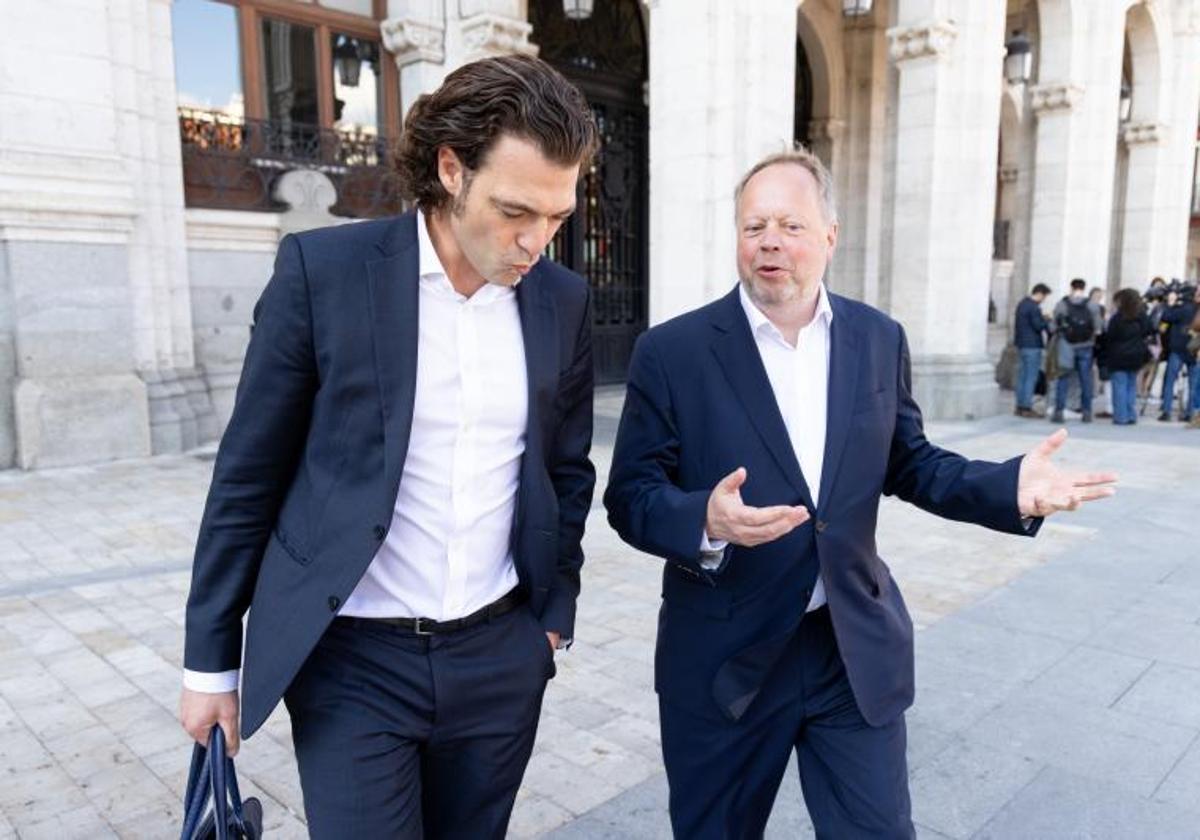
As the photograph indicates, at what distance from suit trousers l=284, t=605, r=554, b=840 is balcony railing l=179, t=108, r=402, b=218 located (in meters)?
8.26

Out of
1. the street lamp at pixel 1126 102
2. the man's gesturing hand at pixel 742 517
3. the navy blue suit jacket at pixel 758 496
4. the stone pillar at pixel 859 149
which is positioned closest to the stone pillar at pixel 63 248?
the navy blue suit jacket at pixel 758 496

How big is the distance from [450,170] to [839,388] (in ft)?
3.39

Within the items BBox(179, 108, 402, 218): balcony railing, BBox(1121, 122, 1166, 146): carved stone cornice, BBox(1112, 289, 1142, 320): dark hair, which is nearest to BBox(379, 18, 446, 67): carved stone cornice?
BBox(179, 108, 402, 218): balcony railing

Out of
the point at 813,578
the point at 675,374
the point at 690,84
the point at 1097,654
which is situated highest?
the point at 690,84

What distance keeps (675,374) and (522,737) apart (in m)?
0.89

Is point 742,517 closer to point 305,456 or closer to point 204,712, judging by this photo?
point 305,456

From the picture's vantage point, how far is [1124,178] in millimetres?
20531

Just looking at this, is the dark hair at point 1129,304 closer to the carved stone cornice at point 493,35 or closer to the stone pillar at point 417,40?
the carved stone cornice at point 493,35

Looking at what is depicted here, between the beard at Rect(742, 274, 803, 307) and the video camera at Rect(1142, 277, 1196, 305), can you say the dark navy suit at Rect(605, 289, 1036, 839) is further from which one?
the video camera at Rect(1142, 277, 1196, 305)

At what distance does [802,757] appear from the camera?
6.96 ft

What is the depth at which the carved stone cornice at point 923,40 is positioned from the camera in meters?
11.2

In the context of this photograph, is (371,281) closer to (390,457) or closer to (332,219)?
(390,457)

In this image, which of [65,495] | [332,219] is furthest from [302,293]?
[332,219]

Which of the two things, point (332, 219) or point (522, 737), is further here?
point (332, 219)
